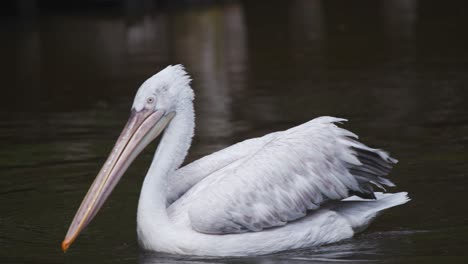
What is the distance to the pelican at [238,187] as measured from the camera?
18.4ft

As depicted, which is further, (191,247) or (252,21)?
(252,21)

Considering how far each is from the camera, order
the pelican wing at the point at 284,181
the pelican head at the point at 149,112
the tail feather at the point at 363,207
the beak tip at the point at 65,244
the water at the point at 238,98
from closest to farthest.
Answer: the beak tip at the point at 65,244 < the pelican wing at the point at 284,181 < the pelican head at the point at 149,112 < the tail feather at the point at 363,207 < the water at the point at 238,98

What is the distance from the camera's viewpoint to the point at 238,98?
11.0 metres

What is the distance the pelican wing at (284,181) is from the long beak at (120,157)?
0.33 metres

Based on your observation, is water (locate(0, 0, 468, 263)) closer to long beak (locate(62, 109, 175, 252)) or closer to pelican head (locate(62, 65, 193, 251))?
long beak (locate(62, 109, 175, 252))

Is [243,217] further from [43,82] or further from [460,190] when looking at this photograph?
[43,82]

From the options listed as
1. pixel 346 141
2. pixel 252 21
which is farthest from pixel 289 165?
pixel 252 21

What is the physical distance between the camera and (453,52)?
13.5 metres

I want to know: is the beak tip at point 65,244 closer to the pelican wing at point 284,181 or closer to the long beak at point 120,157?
the long beak at point 120,157

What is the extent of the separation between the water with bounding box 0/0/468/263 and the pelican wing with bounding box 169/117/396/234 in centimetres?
22

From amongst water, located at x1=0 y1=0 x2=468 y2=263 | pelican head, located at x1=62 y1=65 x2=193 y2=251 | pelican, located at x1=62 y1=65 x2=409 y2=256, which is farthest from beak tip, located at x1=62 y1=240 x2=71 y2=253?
pelican head, located at x1=62 y1=65 x2=193 y2=251

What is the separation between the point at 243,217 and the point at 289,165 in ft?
1.21

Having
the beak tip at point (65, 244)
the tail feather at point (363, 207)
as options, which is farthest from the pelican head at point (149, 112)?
the tail feather at point (363, 207)

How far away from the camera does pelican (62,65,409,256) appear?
18.4 ft
